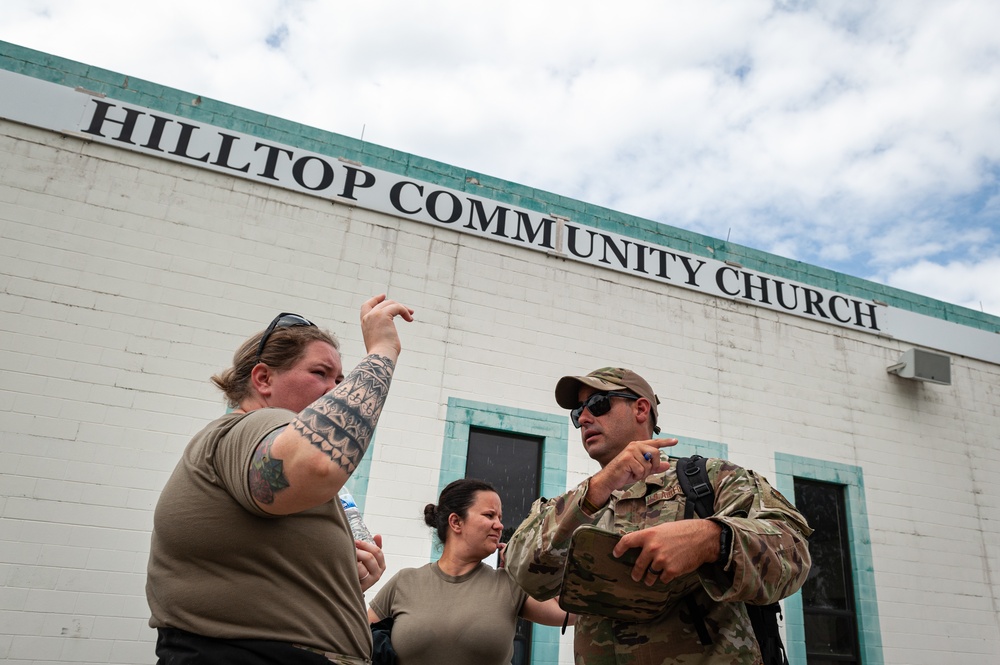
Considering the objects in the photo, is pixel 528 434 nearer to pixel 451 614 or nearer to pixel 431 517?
pixel 431 517

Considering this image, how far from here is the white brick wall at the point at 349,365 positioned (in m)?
5.46

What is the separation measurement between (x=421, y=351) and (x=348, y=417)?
521cm

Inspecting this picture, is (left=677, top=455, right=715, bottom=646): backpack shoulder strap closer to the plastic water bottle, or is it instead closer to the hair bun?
the plastic water bottle

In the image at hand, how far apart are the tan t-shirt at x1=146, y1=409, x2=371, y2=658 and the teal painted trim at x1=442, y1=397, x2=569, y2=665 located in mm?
4713

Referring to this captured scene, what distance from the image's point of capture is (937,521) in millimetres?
8320

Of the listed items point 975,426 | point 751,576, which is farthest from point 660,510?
point 975,426

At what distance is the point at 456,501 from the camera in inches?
160

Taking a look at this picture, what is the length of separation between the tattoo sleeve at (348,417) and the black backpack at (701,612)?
4.19ft

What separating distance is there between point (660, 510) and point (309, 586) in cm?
135

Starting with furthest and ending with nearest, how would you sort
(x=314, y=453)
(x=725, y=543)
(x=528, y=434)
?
1. (x=528, y=434)
2. (x=725, y=543)
3. (x=314, y=453)

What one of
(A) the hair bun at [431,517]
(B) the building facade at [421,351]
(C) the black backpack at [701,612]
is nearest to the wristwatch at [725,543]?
(C) the black backpack at [701,612]

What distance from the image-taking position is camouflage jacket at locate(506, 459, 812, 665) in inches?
80.8

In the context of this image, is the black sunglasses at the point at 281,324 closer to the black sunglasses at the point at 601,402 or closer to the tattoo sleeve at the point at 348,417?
the tattoo sleeve at the point at 348,417

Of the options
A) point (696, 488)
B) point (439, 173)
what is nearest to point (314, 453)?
point (696, 488)
